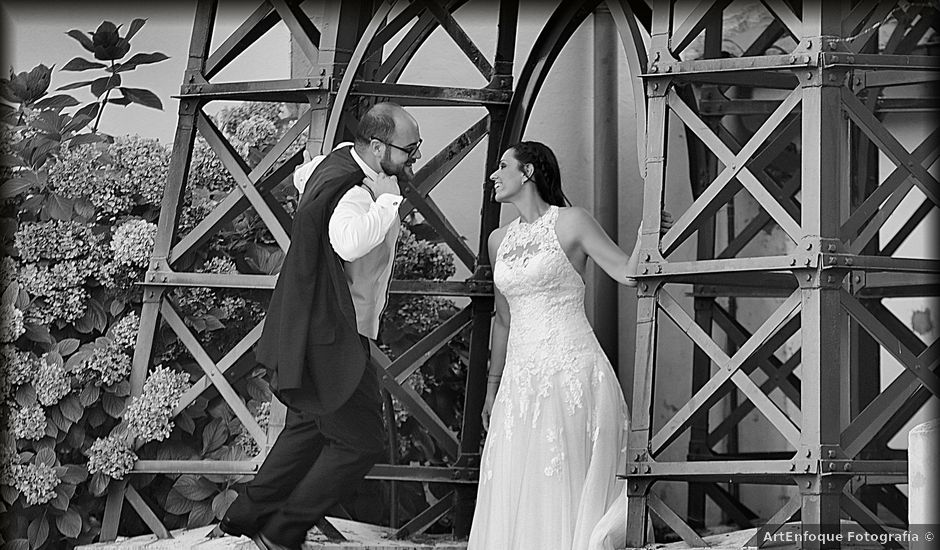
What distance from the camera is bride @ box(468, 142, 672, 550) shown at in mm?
5676

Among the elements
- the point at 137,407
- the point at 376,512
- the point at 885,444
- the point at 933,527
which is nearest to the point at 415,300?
the point at 376,512

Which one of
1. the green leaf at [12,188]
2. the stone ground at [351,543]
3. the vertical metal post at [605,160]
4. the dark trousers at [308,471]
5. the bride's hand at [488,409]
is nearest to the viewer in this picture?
the dark trousers at [308,471]

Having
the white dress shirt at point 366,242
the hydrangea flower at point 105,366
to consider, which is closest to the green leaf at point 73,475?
the hydrangea flower at point 105,366

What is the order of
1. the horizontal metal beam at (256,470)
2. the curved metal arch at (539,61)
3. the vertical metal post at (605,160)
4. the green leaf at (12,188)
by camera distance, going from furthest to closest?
the vertical metal post at (605,160) < the curved metal arch at (539,61) < the green leaf at (12,188) < the horizontal metal beam at (256,470)

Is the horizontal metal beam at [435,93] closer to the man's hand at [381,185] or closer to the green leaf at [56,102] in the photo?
the man's hand at [381,185]

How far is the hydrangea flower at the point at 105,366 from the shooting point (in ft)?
20.3

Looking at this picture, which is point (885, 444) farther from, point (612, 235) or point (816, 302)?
point (816, 302)

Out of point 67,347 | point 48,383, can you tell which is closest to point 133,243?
point 67,347

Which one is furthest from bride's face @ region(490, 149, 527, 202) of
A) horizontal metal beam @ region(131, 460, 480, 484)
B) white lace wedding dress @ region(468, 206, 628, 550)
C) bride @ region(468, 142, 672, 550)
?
horizontal metal beam @ region(131, 460, 480, 484)

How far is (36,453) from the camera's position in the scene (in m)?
6.18

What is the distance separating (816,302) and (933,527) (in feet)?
3.37

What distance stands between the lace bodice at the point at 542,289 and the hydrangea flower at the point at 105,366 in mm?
1704

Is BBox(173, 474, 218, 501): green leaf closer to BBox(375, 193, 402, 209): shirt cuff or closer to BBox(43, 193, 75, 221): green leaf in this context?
BBox(43, 193, 75, 221): green leaf

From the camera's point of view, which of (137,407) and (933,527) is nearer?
(933,527)
